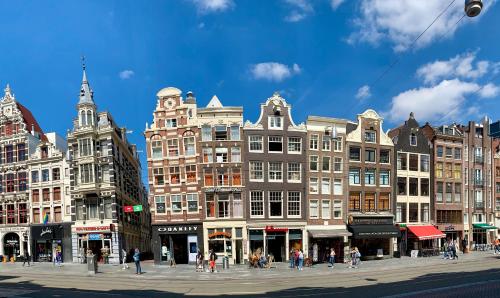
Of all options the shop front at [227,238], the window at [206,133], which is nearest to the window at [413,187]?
the shop front at [227,238]

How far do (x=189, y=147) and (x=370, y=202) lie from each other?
22.6m

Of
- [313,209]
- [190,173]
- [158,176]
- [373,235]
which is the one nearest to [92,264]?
[158,176]

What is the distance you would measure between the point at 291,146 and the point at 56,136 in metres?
36.8

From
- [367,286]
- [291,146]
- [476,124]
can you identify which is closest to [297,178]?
[291,146]

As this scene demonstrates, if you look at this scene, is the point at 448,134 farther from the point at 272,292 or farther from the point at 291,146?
the point at 272,292

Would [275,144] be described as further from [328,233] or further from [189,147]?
[328,233]

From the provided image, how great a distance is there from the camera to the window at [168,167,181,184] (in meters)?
39.9

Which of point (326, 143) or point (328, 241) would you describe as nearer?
point (328, 241)

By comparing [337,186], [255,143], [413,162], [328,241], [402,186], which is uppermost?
[255,143]

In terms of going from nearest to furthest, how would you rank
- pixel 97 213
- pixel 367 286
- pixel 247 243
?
pixel 367 286, pixel 247 243, pixel 97 213

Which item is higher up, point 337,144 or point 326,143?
point 326,143

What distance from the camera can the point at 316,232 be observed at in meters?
39.7

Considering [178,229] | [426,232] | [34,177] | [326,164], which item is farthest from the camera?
[34,177]

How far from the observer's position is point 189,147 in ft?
131
